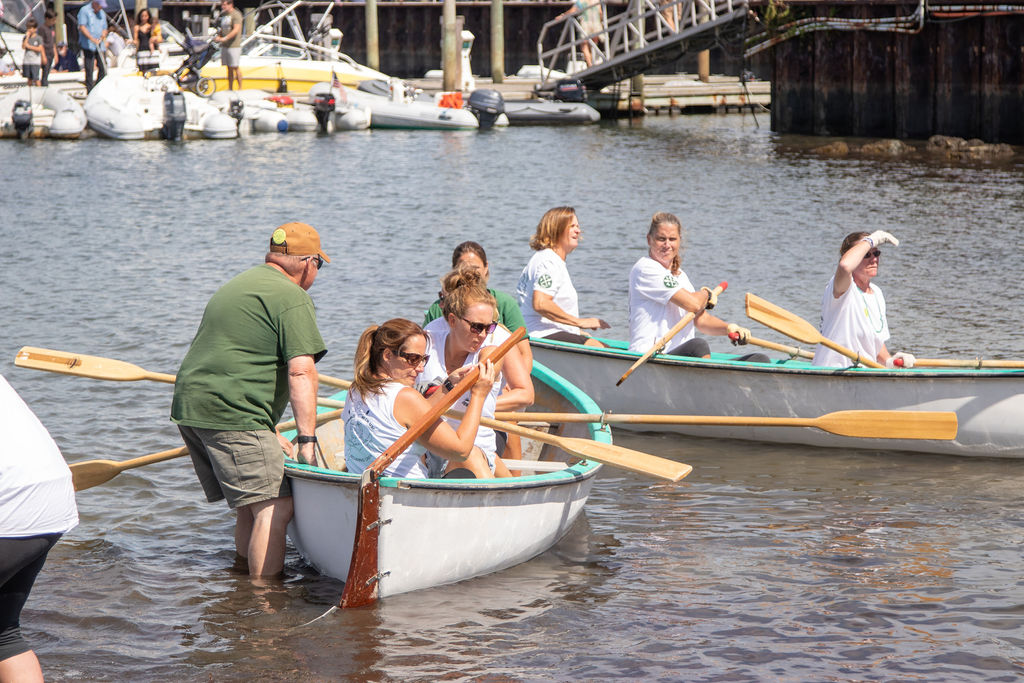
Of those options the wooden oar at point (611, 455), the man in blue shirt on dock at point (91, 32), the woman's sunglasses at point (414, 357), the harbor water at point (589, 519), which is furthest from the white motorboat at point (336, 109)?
the woman's sunglasses at point (414, 357)

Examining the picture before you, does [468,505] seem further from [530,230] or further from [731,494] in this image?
[530,230]

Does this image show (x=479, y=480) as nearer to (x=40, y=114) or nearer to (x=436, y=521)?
(x=436, y=521)

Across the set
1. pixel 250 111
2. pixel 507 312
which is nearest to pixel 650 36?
pixel 250 111

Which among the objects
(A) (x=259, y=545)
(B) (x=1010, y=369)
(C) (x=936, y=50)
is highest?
(C) (x=936, y=50)

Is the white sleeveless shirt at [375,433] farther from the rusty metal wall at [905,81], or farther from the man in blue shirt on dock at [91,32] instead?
the man in blue shirt on dock at [91,32]

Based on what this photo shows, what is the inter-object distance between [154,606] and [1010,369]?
5.55 m

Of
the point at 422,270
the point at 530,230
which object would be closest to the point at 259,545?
the point at 422,270

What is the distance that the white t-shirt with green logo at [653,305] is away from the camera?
8.69 m

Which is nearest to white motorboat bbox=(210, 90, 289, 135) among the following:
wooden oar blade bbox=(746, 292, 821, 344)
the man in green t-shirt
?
wooden oar blade bbox=(746, 292, 821, 344)

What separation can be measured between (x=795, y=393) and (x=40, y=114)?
23012 mm

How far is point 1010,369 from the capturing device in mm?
8422

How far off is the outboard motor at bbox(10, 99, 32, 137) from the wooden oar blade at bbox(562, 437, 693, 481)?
23.5 m

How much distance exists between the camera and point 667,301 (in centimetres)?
879

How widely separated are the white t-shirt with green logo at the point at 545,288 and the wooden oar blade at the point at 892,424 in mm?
2072
